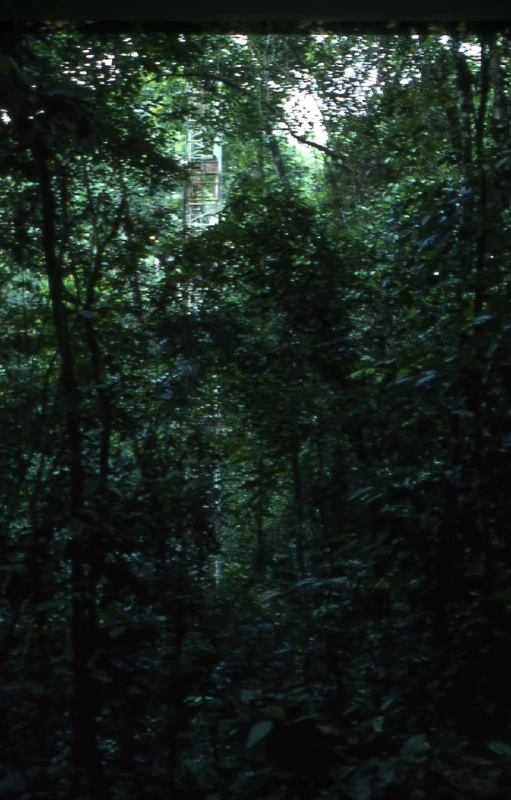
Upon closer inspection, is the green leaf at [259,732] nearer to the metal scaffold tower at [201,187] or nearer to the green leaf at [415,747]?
the green leaf at [415,747]

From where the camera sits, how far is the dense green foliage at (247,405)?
2990 millimetres

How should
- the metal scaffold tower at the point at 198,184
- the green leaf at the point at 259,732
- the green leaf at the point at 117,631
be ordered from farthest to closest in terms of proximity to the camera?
the metal scaffold tower at the point at 198,184 < the green leaf at the point at 117,631 < the green leaf at the point at 259,732

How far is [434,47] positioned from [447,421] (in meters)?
1.53

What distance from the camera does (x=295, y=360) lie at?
345 centimetres

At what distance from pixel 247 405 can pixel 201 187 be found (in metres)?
0.91

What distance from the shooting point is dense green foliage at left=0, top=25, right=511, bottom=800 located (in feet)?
9.81

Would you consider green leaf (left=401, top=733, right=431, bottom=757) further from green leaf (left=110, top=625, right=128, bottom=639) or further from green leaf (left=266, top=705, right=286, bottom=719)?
green leaf (left=110, top=625, right=128, bottom=639)

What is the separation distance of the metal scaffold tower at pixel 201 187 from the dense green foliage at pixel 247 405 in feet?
0.13

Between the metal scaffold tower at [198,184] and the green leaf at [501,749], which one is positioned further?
the metal scaffold tower at [198,184]

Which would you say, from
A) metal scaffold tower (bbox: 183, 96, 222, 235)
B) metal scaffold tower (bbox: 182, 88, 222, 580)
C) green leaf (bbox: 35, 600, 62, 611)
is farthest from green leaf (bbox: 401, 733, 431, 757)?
metal scaffold tower (bbox: 183, 96, 222, 235)

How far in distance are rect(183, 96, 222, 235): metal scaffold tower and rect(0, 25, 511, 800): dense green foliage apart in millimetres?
40

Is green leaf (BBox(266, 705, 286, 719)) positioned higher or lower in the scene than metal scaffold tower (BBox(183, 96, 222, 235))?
lower

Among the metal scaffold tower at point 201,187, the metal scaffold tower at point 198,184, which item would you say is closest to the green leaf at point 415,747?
the metal scaffold tower at point 198,184

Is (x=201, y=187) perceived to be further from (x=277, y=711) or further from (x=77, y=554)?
(x=277, y=711)
